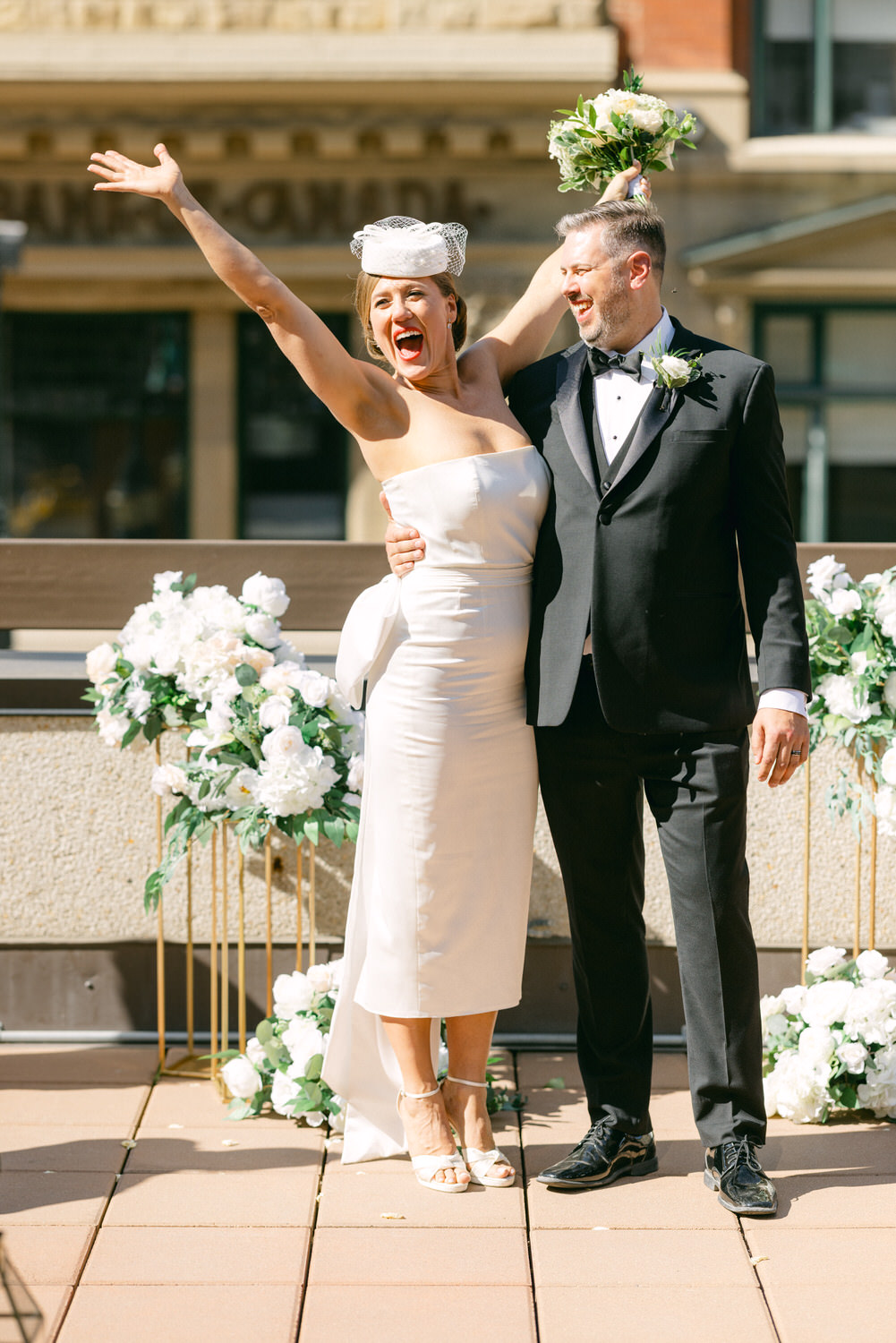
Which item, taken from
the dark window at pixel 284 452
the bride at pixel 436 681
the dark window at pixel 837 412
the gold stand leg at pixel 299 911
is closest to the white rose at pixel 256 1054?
the gold stand leg at pixel 299 911

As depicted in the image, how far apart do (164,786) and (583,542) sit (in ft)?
4.61

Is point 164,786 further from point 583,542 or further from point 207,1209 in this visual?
point 583,542

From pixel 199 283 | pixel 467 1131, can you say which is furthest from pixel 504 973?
pixel 199 283

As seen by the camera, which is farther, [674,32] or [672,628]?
[674,32]

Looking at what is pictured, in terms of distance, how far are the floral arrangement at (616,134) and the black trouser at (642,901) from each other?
1.26m

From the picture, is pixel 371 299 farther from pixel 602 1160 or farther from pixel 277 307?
pixel 602 1160

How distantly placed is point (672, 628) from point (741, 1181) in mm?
1271

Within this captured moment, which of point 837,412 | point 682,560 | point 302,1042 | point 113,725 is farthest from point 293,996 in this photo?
Result: point 837,412

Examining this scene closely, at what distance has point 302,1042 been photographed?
3760 millimetres

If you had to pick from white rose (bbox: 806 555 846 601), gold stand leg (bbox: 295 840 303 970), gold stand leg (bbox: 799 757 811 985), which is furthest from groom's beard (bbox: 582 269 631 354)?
gold stand leg (bbox: 295 840 303 970)

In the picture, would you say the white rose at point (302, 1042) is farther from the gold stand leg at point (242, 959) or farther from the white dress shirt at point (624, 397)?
the white dress shirt at point (624, 397)

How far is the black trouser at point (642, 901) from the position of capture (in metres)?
3.23

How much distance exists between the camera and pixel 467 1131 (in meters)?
3.45

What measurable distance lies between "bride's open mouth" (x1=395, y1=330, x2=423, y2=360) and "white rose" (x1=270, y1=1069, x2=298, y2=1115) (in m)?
1.88
